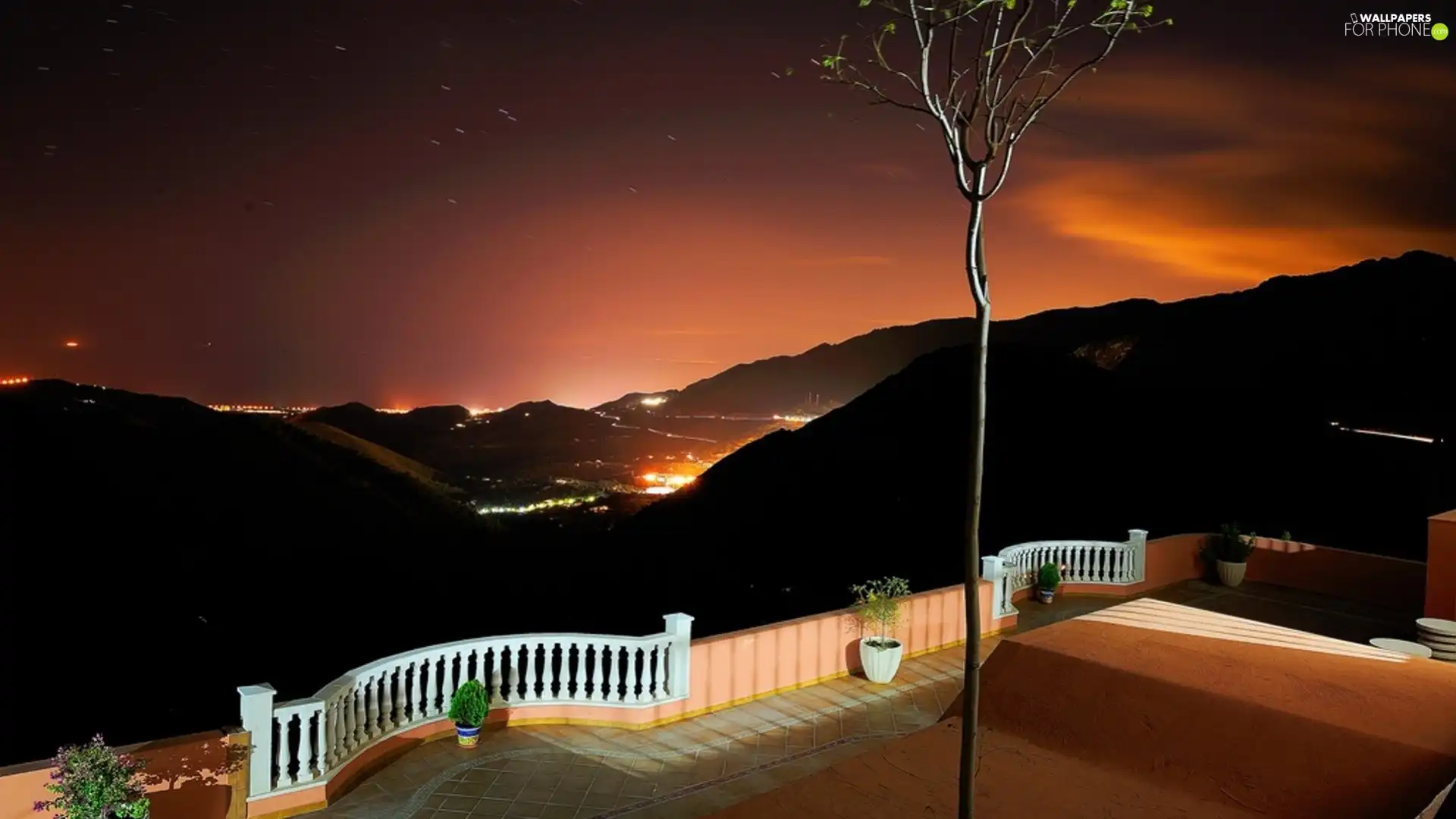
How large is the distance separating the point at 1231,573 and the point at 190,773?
503 inches

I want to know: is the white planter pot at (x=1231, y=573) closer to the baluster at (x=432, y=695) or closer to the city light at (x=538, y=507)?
the baluster at (x=432, y=695)

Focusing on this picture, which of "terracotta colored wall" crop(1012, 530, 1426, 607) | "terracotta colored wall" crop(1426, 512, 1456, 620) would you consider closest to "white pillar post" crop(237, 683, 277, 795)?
"terracotta colored wall" crop(1012, 530, 1426, 607)

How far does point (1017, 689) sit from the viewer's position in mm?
6797

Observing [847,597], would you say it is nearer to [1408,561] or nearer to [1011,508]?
[1011,508]

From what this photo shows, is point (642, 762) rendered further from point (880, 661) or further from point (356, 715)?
point (880, 661)

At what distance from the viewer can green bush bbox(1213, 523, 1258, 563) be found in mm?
13414

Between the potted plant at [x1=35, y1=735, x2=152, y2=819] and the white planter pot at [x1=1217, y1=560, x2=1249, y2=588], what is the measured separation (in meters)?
13.0

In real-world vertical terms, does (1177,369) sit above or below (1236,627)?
above

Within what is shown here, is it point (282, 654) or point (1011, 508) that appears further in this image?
point (1011, 508)

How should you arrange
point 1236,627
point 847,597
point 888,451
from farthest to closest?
point 888,451, point 847,597, point 1236,627

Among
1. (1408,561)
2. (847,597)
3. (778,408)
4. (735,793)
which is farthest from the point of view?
(778,408)

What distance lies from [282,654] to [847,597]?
26.6 m

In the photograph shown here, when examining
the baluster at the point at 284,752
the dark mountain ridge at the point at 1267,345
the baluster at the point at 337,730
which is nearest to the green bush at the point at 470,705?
the baluster at the point at 337,730

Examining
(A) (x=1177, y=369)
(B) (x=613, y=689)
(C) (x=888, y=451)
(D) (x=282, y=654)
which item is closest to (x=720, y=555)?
(C) (x=888, y=451)
